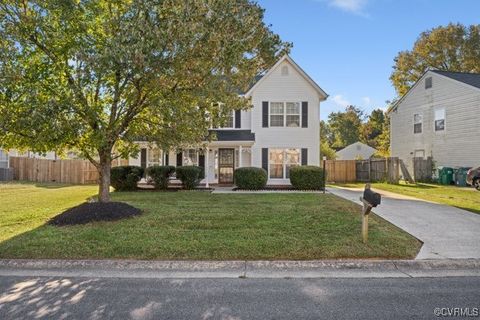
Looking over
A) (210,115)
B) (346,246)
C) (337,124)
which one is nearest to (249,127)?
(210,115)

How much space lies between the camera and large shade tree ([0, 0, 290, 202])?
777 cm

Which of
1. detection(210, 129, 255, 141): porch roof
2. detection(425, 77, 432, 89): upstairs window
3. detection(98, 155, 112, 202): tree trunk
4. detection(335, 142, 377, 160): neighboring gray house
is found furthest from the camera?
detection(335, 142, 377, 160): neighboring gray house

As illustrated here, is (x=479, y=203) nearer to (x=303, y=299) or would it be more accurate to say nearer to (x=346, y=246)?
(x=346, y=246)

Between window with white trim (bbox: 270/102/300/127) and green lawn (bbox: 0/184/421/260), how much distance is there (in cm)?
953

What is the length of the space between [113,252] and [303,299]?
3577 mm

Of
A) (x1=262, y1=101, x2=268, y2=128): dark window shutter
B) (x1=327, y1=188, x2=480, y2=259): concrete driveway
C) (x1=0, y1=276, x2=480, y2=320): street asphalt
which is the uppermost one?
(x1=262, y1=101, x2=268, y2=128): dark window shutter

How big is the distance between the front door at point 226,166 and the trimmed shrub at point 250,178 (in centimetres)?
298

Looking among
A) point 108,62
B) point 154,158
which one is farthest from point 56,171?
point 108,62

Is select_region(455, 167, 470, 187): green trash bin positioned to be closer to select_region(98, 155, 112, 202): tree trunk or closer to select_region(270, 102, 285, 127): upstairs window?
select_region(270, 102, 285, 127): upstairs window

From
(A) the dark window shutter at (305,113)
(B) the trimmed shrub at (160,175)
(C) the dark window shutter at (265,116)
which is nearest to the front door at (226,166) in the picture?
(C) the dark window shutter at (265,116)

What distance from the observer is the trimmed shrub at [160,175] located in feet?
59.3

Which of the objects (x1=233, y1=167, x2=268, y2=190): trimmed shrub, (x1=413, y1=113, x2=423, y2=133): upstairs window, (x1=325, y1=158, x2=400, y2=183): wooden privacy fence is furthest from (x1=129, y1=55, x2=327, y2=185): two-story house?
(x1=413, y1=113, x2=423, y2=133): upstairs window

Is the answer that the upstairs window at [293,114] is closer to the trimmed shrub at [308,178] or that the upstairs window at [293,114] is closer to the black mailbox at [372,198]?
the trimmed shrub at [308,178]

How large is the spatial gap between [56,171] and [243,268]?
25.3m
